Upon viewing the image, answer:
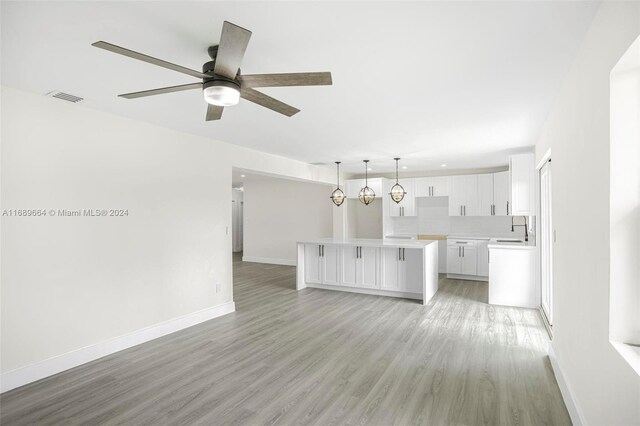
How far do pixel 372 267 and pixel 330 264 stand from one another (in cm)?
85

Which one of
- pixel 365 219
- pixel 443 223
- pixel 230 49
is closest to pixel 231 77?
pixel 230 49

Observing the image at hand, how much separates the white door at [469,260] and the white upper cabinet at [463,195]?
0.84 metres

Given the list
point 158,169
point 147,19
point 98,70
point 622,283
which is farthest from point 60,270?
point 622,283

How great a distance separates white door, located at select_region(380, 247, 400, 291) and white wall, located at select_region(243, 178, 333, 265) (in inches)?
143

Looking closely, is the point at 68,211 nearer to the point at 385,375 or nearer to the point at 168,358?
the point at 168,358

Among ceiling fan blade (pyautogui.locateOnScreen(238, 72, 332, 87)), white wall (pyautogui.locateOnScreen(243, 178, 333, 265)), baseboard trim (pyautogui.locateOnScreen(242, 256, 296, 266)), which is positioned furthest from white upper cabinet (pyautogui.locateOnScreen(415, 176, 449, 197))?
ceiling fan blade (pyautogui.locateOnScreen(238, 72, 332, 87))

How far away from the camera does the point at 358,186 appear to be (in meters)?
8.46

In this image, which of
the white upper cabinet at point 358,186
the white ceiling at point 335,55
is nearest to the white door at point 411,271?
the white ceiling at point 335,55

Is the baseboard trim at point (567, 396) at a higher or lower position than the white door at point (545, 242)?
lower

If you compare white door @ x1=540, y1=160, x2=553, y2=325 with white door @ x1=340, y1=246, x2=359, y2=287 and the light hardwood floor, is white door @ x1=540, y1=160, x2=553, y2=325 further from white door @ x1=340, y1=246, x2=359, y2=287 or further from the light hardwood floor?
white door @ x1=340, y1=246, x2=359, y2=287

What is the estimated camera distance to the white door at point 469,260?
7.24 metres

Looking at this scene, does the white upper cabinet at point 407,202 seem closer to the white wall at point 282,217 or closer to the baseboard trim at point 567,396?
the white wall at point 282,217

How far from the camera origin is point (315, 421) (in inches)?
92.0

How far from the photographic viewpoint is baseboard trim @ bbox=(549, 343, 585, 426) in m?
2.16
